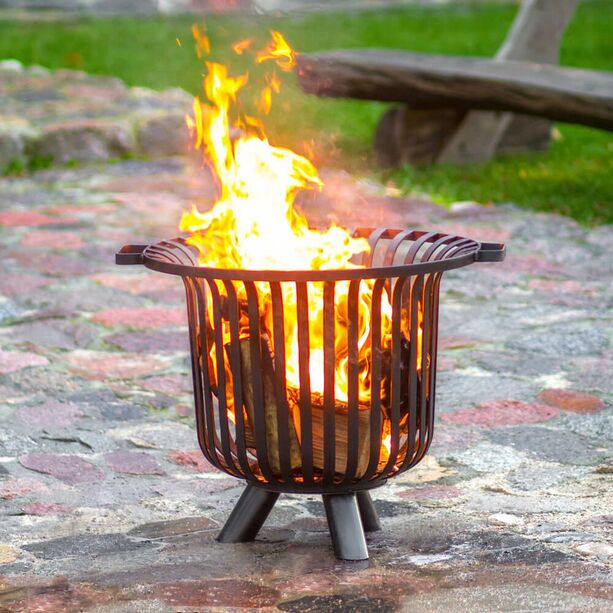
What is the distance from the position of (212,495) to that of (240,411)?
65 cm

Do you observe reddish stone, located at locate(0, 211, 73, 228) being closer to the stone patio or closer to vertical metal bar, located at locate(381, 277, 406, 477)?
the stone patio

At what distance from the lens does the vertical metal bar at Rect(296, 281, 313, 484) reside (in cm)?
235

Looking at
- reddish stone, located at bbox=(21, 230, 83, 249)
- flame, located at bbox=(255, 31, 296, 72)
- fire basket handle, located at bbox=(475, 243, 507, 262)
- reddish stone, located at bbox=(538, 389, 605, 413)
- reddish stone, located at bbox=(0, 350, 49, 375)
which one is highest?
flame, located at bbox=(255, 31, 296, 72)

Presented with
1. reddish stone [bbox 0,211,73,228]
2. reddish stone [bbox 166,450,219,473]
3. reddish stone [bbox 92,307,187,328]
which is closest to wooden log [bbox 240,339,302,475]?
reddish stone [bbox 166,450,219,473]

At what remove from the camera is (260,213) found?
2.70 metres

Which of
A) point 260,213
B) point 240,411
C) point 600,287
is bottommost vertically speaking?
point 600,287

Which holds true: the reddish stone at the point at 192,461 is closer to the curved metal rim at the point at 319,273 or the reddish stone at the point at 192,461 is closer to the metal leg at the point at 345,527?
the metal leg at the point at 345,527

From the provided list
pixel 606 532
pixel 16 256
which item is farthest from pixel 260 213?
pixel 16 256

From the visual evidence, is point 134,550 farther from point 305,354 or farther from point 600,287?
point 600,287

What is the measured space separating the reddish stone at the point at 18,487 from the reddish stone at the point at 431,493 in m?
0.97

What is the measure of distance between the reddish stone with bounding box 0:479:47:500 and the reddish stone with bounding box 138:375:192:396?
822mm

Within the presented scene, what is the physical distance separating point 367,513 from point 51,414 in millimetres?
1298

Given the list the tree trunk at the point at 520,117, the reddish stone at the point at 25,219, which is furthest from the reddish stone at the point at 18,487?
the tree trunk at the point at 520,117

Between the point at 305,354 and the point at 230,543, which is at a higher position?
the point at 305,354
